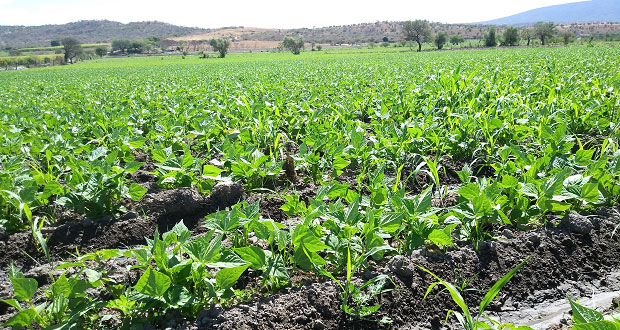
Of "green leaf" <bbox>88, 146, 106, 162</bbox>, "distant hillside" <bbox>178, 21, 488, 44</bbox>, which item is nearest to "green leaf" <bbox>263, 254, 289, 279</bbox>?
"green leaf" <bbox>88, 146, 106, 162</bbox>

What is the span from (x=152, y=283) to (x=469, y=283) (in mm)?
1787

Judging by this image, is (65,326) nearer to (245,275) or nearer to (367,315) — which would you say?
(245,275)

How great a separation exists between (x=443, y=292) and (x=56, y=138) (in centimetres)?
483

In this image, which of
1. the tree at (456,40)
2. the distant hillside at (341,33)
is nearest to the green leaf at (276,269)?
the tree at (456,40)

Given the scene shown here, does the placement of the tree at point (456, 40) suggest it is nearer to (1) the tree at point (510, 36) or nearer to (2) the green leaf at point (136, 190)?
(1) the tree at point (510, 36)

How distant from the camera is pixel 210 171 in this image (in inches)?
131

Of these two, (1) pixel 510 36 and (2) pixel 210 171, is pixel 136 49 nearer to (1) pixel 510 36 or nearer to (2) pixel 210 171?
(1) pixel 510 36

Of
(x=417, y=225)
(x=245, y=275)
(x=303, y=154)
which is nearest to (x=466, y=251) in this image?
(x=417, y=225)

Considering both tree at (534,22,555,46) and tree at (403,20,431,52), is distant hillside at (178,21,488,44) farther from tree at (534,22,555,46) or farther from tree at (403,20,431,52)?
tree at (534,22,555,46)

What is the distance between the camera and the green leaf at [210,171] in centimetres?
328

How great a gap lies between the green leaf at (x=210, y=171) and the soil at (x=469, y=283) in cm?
102

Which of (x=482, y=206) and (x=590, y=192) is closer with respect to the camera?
(x=482, y=206)

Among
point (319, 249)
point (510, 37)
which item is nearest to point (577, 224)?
point (319, 249)

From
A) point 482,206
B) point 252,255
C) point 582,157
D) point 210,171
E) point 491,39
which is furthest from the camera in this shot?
point 491,39
